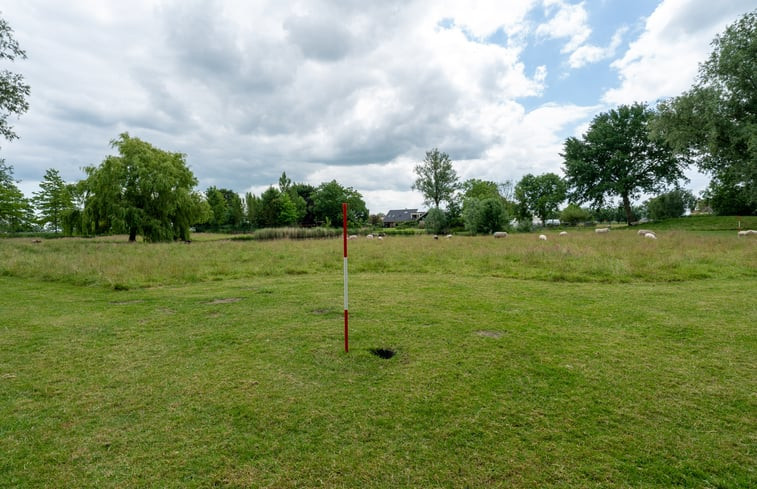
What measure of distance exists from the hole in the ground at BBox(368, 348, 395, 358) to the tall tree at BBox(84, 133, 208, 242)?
28.5m

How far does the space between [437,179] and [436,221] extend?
15434mm

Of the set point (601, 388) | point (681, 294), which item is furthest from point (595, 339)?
point (681, 294)

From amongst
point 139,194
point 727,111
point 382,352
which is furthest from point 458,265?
point 139,194

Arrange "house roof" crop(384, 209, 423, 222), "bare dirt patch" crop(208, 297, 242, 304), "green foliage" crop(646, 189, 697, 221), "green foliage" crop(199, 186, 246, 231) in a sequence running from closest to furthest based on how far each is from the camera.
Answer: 1. "bare dirt patch" crop(208, 297, 242, 304)
2. "green foliage" crop(646, 189, 697, 221)
3. "green foliage" crop(199, 186, 246, 231)
4. "house roof" crop(384, 209, 423, 222)

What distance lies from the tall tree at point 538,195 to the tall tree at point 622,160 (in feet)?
56.7

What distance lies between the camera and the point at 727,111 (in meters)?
21.5

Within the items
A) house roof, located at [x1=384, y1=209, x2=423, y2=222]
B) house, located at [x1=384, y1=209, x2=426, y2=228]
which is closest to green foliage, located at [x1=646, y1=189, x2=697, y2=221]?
house, located at [x1=384, y1=209, x2=426, y2=228]

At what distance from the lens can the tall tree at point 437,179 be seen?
5709cm

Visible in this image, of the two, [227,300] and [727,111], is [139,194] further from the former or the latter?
[727,111]

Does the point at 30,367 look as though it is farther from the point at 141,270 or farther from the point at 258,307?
the point at 141,270

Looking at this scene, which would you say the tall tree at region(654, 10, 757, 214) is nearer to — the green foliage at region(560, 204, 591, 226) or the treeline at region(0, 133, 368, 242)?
the treeline at region(0, 133, 368, 242)

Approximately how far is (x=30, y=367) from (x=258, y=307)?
10.8ft

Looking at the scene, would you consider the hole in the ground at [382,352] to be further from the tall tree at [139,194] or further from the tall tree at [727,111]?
the tall tree at [139,194]

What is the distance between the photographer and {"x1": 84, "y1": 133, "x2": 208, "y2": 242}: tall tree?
25312 mm
